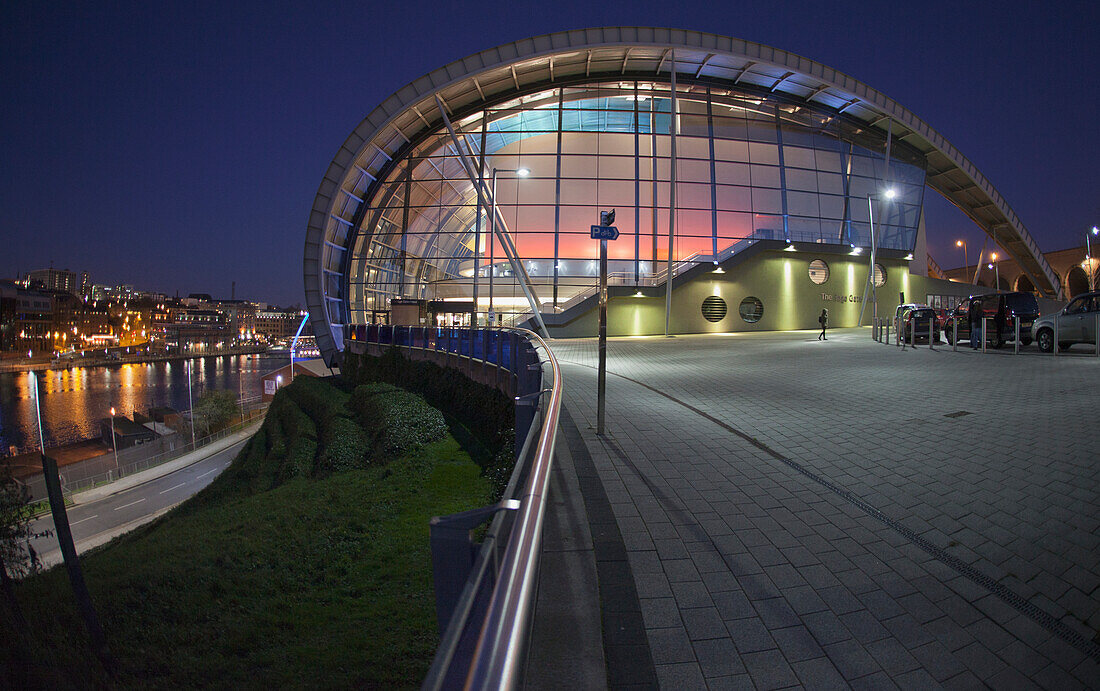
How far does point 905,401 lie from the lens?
30.2 ft

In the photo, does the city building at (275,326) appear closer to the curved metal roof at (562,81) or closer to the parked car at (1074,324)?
the curved metal roof at (562,81)

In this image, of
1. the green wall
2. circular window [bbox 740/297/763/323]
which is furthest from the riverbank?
circular window [bbox 740/297/763/323]

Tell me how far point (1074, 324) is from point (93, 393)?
9272 centimetres

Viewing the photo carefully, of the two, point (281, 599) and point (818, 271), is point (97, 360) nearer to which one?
point (281, 599)

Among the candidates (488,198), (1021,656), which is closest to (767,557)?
(1021,656)

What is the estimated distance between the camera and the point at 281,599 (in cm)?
803

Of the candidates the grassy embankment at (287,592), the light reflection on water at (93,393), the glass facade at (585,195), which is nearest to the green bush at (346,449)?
the grassy embankment at (287,592)

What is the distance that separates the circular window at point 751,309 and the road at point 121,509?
3607 centimetres

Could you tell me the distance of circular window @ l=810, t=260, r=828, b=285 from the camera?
34062 millimetres

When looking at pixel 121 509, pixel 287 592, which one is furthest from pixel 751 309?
→ pixel 121 509

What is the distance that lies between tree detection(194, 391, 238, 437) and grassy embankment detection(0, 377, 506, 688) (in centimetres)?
4016

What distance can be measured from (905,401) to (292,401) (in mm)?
32466

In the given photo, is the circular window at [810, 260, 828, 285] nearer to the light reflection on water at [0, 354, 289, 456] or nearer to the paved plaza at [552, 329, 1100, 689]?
the paved plaza at [552, 329, 1100, 689]

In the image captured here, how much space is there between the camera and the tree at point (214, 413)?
5041cm
